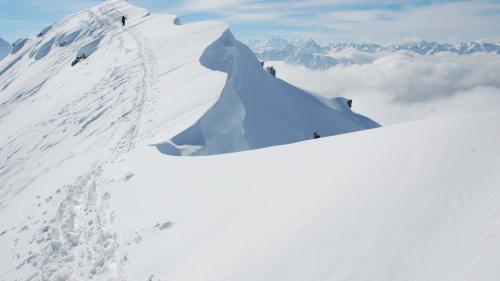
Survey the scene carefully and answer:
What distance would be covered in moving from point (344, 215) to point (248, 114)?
77.9 feet

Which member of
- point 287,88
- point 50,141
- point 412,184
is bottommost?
point 287,88

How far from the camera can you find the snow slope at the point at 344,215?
21.2ft

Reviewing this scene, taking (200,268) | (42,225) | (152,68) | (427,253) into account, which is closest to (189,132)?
(42,225)

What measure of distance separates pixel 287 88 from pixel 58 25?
234 feet

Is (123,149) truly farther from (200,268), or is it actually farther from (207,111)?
(200,268)

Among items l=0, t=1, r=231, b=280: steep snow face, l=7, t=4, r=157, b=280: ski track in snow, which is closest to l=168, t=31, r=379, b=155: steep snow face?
l=0, t=1, r=231, b=280: steep snow face

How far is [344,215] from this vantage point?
774 cm

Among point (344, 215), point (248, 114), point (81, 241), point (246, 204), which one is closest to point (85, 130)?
point (248, 114)

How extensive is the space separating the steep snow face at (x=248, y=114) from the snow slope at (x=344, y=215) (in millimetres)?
7018

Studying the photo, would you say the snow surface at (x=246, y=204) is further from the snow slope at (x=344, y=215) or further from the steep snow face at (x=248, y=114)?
the steep snow face at (x=248, y=114)

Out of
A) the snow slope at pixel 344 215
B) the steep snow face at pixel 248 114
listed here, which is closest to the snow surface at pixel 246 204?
the snow slope at pixel 344 215

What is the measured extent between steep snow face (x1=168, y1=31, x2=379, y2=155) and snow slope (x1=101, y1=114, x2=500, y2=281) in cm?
702

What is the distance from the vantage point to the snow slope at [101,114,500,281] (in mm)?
6473

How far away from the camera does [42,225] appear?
11891mm
